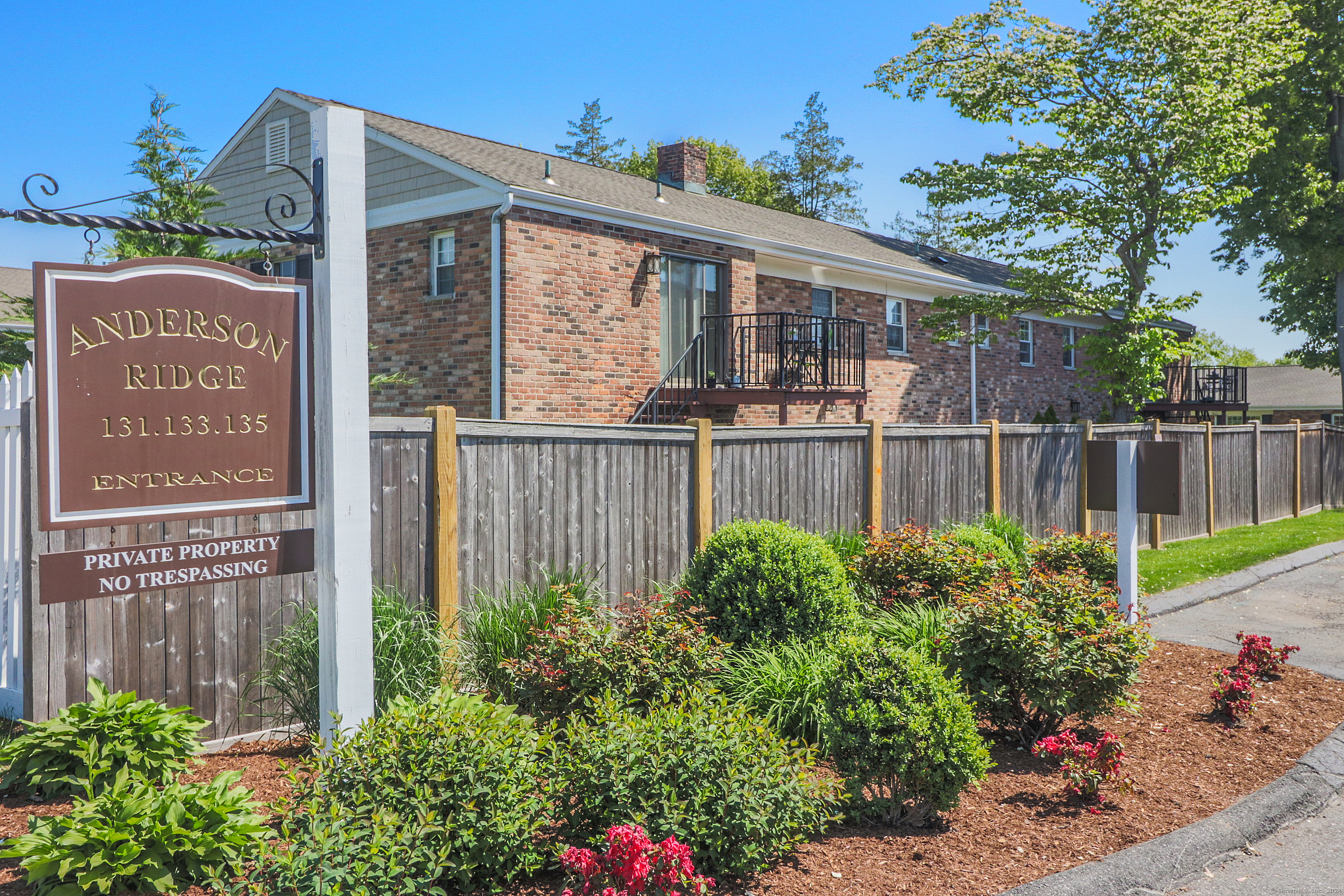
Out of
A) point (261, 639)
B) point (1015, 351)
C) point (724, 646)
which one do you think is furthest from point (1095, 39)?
point (261, 639)

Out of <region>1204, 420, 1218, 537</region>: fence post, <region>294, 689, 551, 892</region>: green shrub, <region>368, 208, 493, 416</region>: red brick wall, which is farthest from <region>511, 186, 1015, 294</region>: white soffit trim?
<region>294, 689, 551, 892</region>: green shrub

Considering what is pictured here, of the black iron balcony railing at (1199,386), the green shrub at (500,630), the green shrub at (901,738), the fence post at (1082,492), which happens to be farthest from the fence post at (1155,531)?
the black iron balcony railing at (1199,386)

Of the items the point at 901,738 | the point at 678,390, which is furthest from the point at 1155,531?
the point at 901,738

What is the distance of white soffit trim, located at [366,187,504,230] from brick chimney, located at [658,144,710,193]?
6.86 m

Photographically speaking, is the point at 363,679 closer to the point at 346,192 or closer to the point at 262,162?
the point at 346,192

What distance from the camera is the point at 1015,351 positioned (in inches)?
973

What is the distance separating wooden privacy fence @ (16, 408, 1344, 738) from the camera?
199 inches

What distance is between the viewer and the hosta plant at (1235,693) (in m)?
6.05

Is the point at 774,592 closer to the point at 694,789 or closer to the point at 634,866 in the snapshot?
the point at 694,789

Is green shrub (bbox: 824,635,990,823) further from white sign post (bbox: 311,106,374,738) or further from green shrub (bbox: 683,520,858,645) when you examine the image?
white sign post (bbox: 311,106,374,738)

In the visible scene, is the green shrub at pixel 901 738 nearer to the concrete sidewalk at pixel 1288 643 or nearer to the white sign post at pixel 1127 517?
the concrete sidewalk at pixel 1288 643

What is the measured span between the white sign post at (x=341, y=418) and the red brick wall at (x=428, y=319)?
9.02 metres

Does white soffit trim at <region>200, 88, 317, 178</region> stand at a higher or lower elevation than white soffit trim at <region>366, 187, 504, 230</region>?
higher

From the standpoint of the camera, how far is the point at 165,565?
3764mm
